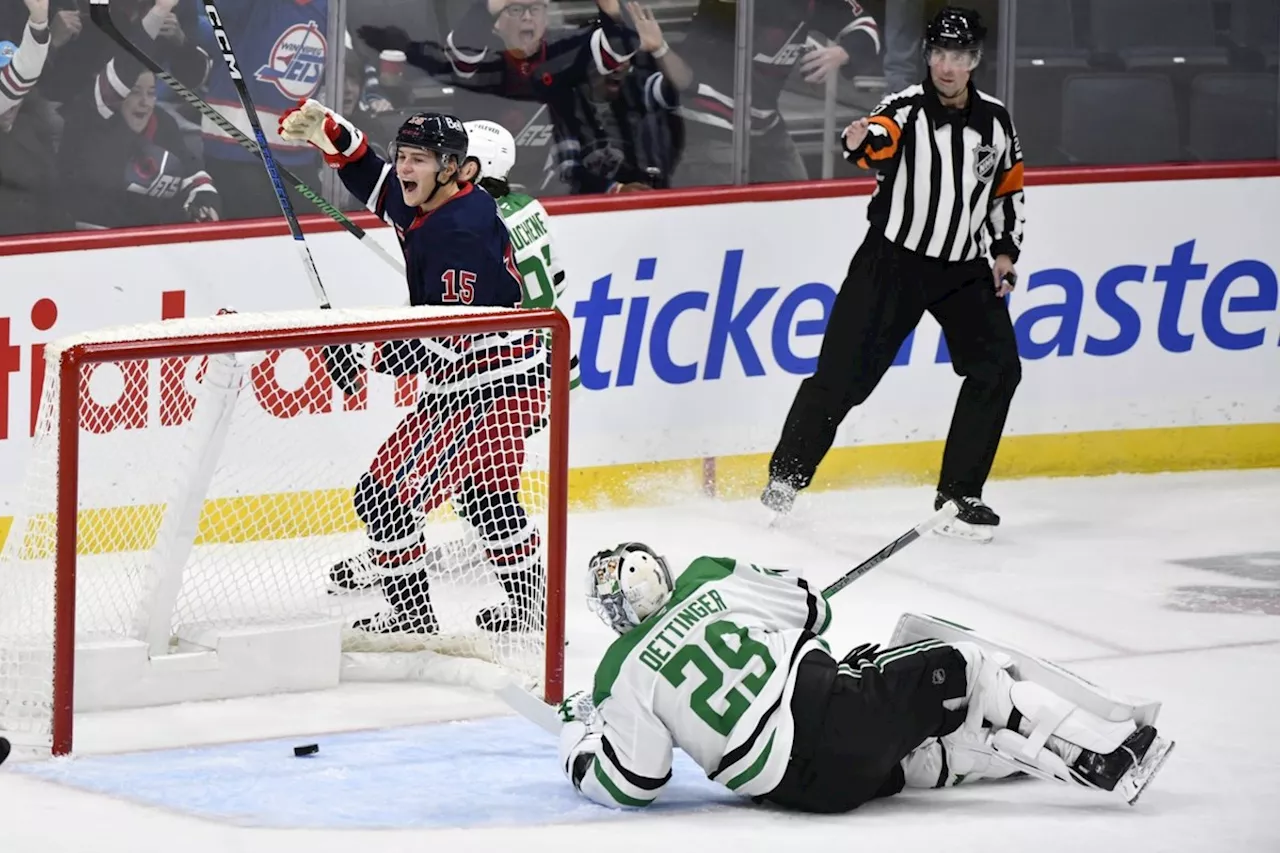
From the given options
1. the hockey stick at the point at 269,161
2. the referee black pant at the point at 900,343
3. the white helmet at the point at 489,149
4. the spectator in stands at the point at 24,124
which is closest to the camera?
the white helmet at the point at 489,149

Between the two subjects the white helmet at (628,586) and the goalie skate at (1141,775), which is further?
the goalie skate at (1141,775)

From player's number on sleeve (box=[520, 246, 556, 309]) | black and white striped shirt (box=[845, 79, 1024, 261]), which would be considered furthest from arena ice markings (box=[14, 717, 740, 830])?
black and white striped shirt (box=[845, 79, 1024, 261])

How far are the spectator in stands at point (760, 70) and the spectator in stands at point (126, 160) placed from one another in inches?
53.3

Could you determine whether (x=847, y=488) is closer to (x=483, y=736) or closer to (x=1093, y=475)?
(x=1093, y=475)

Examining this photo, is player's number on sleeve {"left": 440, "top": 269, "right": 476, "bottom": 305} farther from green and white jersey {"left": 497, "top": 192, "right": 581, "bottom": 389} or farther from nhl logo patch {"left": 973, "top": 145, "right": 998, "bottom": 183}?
nhl logo patch {"left": 973, "top": 145, "right": 998, "bottom": 183}

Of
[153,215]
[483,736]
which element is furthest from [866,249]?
[483,736]

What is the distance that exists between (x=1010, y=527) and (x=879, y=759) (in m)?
2.67

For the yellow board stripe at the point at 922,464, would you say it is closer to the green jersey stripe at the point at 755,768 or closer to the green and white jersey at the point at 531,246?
the green and white jersey at the point at 531,246

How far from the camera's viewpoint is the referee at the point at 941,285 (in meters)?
6.30

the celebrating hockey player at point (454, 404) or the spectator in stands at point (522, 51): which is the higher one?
the spectator in stands at point (522, 51)

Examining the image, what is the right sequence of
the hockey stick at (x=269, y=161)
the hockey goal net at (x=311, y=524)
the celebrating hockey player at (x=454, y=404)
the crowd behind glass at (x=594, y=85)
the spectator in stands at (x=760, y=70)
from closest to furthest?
the hockey goal net at (x=311, y=524) → the celebrating hockey player at (x=454, y=404) → the hockey stick at (x=269, y=161) → the crowd behind glass at (x=594, y=85) → the spectator in stands at (x=760, y=70)

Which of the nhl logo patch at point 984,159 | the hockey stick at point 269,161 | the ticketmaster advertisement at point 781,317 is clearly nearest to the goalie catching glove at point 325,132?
the hockey stick at point 269,161

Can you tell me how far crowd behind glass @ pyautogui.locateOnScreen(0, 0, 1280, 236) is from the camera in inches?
231

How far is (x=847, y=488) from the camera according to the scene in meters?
6.91
